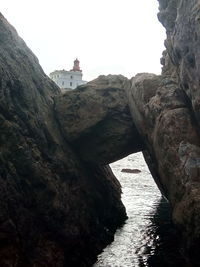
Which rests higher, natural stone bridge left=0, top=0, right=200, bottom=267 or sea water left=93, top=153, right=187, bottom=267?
natural stone bridge left=0, top=0, right=200, bottom=267

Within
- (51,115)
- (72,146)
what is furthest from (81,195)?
(51,115)

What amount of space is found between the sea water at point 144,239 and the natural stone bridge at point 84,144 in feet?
5.11

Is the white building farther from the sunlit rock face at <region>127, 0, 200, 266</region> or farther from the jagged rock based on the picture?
the sunlit rock face at <region>127, 0, 200, 266</region>

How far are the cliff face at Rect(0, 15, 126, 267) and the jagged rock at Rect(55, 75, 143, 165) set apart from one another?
3.90 ft

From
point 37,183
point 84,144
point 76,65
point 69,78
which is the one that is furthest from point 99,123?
point 76,65

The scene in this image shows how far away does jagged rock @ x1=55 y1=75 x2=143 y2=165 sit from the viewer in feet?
121

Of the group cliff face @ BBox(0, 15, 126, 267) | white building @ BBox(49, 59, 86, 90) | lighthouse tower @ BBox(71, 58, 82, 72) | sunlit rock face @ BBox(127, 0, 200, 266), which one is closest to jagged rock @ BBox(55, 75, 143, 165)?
cliff face @ BBox(0, 15, 126, 267)

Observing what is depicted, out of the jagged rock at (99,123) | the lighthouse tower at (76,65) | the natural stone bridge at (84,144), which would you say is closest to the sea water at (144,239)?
the natural stone bridge at (84,144)

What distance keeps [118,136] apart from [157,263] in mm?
12670

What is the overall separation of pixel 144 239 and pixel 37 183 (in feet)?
43.9

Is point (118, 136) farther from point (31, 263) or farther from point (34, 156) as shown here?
point (31, 263)

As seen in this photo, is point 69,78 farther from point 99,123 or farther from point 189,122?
point 189,122

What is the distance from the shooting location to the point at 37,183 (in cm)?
2883

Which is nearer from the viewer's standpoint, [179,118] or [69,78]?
[179,118]
